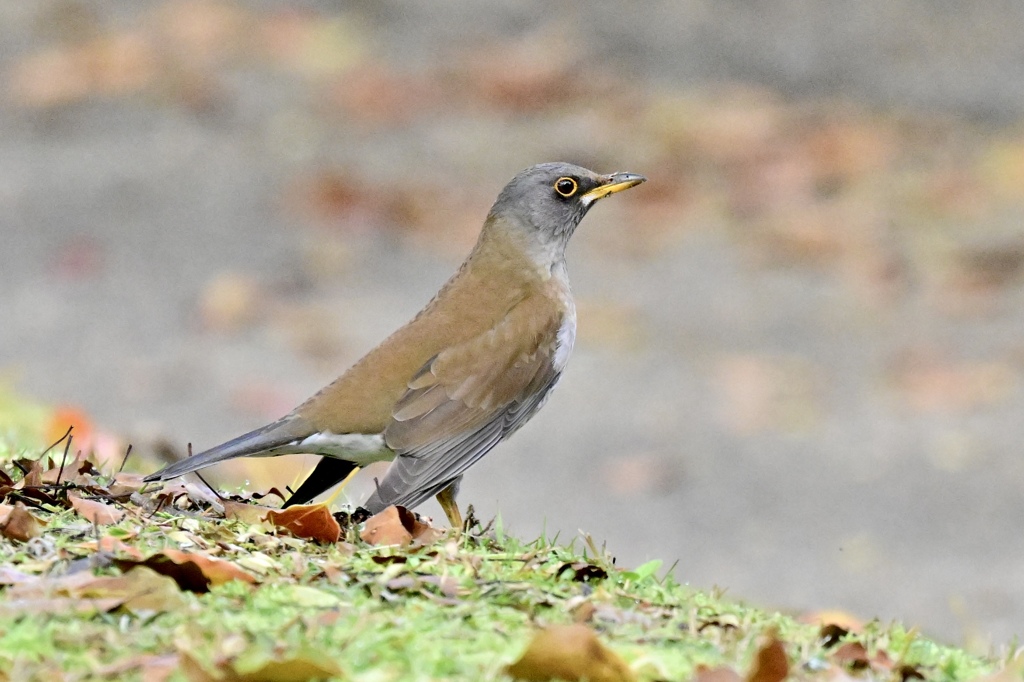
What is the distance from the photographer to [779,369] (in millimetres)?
13227

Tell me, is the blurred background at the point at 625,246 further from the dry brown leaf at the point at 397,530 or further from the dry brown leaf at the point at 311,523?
the dry brown leaf at the point at 311,523

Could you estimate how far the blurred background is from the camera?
10656 mm

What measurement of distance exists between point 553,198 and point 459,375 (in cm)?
120

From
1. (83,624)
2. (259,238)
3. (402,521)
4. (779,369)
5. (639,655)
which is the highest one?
(259,238)

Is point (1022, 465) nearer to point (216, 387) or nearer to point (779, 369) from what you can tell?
point (779, 369)

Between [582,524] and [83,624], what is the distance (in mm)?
6474

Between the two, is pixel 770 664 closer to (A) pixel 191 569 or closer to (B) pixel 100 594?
(A) pixel 191 569

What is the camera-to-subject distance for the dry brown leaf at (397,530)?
5.20 m

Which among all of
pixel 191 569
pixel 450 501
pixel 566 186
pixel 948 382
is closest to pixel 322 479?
pixel 450 501

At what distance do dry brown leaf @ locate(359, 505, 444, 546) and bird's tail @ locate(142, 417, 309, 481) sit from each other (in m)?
0.70

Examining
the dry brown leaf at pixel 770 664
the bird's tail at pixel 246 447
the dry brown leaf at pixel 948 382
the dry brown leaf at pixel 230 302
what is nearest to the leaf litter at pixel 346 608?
the dry brown leaf at pixel 770 664

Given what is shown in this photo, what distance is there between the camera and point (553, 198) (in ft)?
24.6

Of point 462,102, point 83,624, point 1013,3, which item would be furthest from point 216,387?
point 1013,3

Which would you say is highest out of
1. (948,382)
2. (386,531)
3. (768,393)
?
(948,382)
